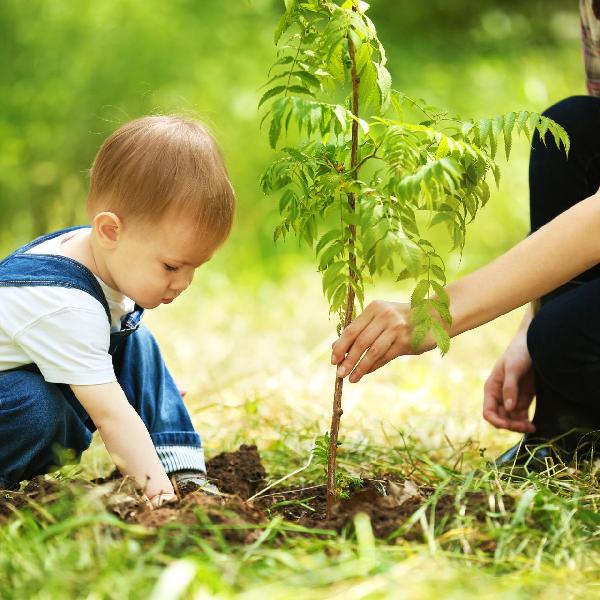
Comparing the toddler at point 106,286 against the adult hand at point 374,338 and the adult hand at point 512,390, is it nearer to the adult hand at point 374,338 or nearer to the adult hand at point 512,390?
the adult hand at point 374,338

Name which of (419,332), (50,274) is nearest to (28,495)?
(50,274)

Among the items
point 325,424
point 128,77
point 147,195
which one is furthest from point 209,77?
point 147,195

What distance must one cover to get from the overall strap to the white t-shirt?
0.6 inches

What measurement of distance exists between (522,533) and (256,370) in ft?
6.05

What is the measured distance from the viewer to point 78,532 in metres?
1.58

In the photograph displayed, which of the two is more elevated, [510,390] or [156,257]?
[156,257]

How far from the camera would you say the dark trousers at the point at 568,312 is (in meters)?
2.16

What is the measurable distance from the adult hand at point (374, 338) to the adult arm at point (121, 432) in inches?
17.2

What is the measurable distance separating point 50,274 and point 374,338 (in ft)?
2.29

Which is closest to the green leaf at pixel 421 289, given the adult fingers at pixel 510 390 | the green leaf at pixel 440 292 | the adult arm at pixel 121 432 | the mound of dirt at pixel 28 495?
the green leaf at pixel 440 292

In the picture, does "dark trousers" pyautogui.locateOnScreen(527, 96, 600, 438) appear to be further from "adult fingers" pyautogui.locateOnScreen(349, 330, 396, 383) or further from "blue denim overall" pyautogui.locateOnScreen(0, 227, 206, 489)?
"blue denim overall" pyautogui.locateOnScreen(0, 227, 206, 489)

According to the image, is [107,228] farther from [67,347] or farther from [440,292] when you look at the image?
[440,292]

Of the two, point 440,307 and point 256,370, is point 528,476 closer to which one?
point 440,307

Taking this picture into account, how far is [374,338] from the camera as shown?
180 centimetres
